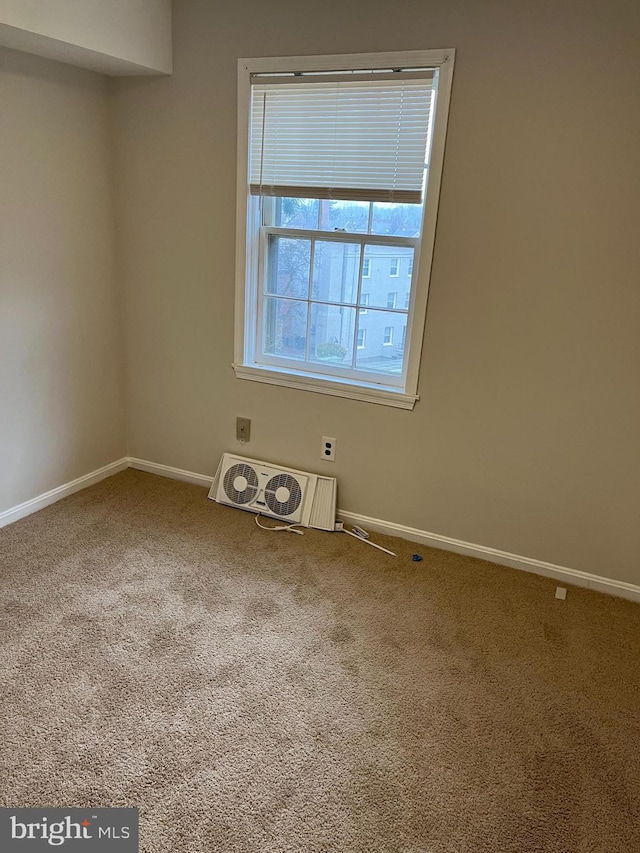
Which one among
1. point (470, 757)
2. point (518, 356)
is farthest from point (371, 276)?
point (470, 757)

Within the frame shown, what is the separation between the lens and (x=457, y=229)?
2506mm

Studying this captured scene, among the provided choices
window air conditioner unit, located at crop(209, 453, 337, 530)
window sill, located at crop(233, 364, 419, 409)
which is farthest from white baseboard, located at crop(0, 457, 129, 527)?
window sill, located at crop(233, 364, 419, 409)

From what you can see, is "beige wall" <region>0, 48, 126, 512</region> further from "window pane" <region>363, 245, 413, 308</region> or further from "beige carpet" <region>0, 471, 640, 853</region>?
"window pane" <region>363, 245, 413, 308</region>

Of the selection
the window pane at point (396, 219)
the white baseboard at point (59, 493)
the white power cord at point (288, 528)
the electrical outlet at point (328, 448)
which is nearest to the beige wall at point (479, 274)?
the electrical outlet at point (328, 448)

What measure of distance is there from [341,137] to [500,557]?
6.80ft

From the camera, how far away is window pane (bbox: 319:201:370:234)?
2715 mm

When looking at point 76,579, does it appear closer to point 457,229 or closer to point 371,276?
point 371,276

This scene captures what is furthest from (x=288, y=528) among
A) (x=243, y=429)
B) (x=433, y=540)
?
(x=433, y=540)

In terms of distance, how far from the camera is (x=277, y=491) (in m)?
3.09

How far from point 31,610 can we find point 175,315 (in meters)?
1.64

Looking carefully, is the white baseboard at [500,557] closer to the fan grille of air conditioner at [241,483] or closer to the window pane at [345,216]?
the fan grille of air conditioner at [241,483]

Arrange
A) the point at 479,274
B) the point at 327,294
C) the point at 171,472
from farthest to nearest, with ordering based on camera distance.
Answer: the point at 171,472 → the point at 327,294 → the point at 479,274

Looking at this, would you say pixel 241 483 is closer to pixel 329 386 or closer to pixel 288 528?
pixel 288 528

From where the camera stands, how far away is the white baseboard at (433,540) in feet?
8.67
